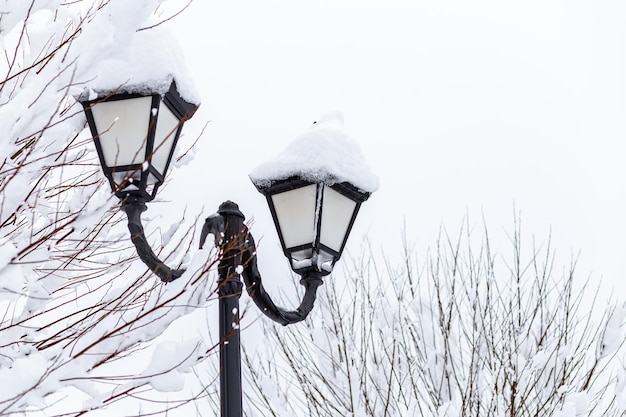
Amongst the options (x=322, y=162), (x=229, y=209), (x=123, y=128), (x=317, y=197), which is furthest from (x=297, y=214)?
(x=123, y=128)

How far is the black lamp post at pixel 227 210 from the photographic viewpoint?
2.60m

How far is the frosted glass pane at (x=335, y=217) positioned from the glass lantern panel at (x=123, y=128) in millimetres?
882

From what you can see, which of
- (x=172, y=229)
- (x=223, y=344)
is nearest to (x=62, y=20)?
(x=172, y=229)

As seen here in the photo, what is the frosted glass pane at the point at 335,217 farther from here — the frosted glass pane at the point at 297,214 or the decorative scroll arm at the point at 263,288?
the decorative scroll arm at the point at 263,288

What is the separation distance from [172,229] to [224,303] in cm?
55

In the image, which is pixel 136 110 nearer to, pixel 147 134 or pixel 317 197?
pixel 147 134

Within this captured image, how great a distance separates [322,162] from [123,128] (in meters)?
0.89

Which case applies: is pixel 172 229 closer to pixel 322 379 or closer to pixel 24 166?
pixel 24 166

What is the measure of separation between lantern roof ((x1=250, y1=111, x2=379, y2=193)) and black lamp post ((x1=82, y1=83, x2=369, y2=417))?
3 cm

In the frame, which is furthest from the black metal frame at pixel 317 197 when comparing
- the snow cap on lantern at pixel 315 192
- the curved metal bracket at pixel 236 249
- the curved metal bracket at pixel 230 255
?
the curved metal bracket at pixel 236 249

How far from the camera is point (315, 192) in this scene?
10.5ft

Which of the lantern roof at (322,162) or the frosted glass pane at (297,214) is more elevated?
the lantern roof at (322,162)

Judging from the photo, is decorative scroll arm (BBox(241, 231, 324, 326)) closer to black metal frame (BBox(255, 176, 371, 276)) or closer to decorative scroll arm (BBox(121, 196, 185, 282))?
black metal frame (BBox(255, 176, 371, 276))

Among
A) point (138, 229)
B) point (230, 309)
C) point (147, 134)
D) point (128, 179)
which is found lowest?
point (230, 309)
